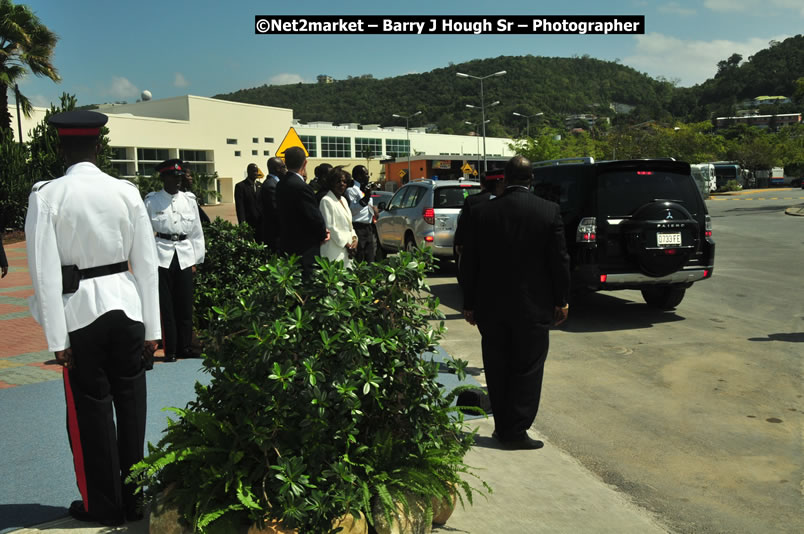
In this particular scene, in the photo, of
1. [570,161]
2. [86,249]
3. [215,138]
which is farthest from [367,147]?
[86,249]

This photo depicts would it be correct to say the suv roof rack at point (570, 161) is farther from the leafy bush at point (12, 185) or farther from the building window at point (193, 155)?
the building window at point (193, 155)

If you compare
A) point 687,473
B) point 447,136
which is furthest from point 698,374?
point 447,136

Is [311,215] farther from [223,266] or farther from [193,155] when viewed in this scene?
[193,155]

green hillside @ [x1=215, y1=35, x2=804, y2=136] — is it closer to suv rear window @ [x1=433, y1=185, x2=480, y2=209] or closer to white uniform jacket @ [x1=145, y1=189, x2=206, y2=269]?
suv rear window @ [x1=433, y1=185, x2=480, y2=209]

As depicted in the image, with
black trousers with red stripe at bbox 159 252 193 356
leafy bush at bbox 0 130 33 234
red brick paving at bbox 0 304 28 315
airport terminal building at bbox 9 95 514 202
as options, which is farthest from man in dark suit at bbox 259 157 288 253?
airport terminal building at bbox 9 95 514 202

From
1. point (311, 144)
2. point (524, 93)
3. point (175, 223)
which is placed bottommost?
point (175, 223)

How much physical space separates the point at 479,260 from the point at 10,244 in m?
23.4

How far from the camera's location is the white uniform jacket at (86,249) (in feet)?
10.5

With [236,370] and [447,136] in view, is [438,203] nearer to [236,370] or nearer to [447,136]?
[236,370]

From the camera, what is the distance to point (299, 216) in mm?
6383

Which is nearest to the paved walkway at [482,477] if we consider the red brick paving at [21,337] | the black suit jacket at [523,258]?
the black suit jacket at [523,258]

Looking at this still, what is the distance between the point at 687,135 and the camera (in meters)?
67.4

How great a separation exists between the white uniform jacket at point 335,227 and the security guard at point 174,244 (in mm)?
1280

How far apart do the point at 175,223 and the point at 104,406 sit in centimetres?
356
